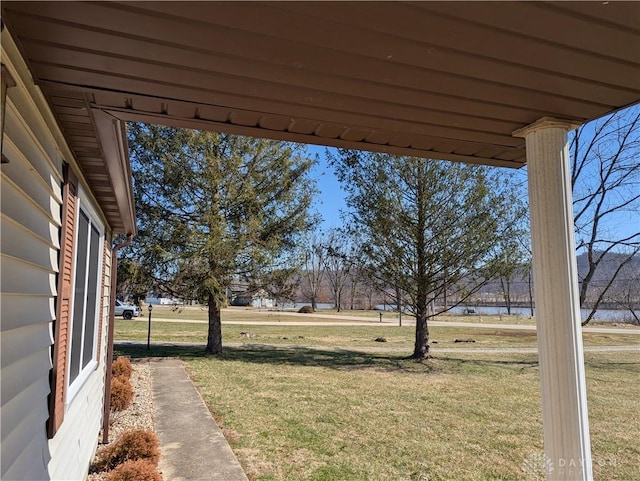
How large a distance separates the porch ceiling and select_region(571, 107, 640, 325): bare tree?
1020 centimetres

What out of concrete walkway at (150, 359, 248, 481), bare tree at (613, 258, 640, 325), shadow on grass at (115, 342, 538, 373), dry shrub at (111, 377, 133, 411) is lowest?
shadow on grass at (115, 342, 538, 373)

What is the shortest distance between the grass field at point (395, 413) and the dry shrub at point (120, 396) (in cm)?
112

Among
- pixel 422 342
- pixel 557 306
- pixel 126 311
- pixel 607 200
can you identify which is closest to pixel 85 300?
pixel 557 306

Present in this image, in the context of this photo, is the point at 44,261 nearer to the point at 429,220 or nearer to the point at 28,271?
the point at 28,271

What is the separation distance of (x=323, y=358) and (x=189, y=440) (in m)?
7.42

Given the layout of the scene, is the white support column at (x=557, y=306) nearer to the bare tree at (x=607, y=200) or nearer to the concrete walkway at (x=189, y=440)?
the concrete walkway at (x=189, y=440)

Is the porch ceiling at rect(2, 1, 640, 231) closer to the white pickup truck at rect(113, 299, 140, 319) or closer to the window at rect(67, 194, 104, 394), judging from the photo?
the window at rect(67, 194, 104, 394)

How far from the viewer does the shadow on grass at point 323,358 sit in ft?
34.8

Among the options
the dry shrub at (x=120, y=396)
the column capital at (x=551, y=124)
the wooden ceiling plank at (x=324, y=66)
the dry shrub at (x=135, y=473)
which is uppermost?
the wooden ceiling plank at (x=324, y=66)

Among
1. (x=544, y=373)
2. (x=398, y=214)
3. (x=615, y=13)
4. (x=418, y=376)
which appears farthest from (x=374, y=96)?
(x=398, y=214)

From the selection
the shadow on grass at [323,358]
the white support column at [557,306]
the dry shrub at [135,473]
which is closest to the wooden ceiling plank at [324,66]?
the white support column at [557,306]

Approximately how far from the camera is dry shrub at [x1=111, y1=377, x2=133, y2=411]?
5766 mm

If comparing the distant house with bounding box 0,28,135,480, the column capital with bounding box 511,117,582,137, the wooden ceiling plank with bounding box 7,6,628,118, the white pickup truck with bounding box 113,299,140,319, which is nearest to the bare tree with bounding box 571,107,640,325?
the column capital with bounding box 511,117,582,137

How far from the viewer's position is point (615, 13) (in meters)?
1.50
